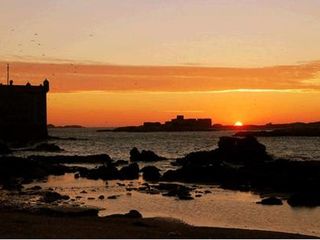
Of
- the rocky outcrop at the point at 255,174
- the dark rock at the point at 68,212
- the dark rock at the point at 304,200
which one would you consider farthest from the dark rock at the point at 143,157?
the dark rock at the point at 68,212

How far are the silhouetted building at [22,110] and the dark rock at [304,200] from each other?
275ft

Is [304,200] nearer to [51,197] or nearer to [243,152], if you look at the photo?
[51,197]

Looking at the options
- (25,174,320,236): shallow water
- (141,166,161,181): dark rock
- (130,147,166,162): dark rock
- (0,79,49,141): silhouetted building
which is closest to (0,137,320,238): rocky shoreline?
(141,166,161,181): dark rock

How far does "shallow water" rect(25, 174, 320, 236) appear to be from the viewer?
2544 cm

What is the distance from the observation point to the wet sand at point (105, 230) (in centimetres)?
1661

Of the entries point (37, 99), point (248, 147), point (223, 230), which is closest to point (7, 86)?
point (37, 99)

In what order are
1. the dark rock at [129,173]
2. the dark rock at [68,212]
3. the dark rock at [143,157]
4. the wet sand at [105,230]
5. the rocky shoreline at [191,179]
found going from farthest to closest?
the dark rock at [143,157], the dark rock at [129,173], the rocky shoreline at [191,179], the dark rock at [68,212], the wet sand at [105,230]

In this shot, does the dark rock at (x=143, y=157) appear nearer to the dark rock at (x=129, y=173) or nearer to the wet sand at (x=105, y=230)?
the dark rock at (x=129, y=173)

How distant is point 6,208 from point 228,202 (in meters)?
13.2

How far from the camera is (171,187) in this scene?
39.6 metres

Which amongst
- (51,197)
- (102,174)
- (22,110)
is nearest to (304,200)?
(51,197)

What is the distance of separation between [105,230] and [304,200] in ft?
56.4

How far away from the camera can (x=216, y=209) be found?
98.6 feet

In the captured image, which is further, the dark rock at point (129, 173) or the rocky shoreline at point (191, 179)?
the dark rock at point (129, 173)
